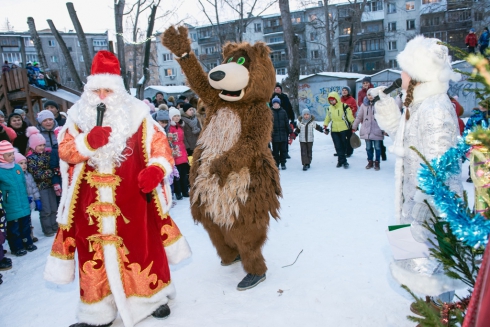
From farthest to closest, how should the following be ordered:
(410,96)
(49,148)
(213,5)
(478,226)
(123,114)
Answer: (213,5) → (49,148) → (123,114) → (410,96) → (478,226)

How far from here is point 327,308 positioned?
301 cm

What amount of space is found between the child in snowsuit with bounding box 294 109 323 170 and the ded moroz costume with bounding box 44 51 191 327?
19.7 ft

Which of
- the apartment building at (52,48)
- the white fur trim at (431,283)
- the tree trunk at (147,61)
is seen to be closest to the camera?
the white fur trim at (431,283)

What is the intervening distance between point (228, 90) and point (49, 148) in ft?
11.1

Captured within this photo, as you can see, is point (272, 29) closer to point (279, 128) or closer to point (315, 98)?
point (315, 98)

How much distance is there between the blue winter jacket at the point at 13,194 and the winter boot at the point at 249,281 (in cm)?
298

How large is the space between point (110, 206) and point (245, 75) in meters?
1.57

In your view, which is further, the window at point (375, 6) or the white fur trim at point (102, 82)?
the window at point (375, 6)

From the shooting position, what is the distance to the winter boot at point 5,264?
14.0ft

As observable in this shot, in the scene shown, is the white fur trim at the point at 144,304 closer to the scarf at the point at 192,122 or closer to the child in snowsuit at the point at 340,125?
the scarf at the point at 192,122

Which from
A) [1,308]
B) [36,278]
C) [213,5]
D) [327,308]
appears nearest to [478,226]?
[327,308]

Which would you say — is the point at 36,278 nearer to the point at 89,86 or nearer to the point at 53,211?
the point at 53,211

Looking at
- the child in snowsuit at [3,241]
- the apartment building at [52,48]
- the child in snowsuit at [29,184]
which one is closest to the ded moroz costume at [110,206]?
the child in snowsuit at [3,241]

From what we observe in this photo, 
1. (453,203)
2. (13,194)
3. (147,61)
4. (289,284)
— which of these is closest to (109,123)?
(289,284)
